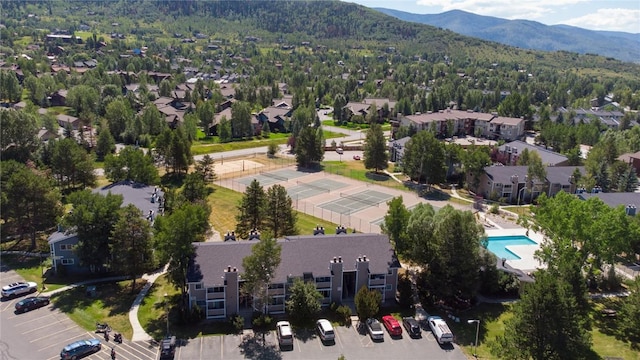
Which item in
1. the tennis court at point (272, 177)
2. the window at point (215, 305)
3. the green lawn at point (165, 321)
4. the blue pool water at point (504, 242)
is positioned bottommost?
the blue pool water at point (504, 242)

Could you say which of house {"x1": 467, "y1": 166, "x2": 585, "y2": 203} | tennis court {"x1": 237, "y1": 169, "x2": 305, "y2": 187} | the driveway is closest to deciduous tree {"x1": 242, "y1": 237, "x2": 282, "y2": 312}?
the driveway

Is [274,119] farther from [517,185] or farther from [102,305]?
[102,305]

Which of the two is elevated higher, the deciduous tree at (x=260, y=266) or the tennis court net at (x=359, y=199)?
the deciduous tree at (x=260, y=266)

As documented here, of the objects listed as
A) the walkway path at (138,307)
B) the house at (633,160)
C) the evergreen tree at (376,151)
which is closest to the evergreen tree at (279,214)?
the walkway path at (138,307)

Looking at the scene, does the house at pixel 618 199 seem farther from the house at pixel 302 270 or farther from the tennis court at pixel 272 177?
the tennis court at pixel 272 177

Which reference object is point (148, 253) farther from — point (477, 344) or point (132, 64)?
point (132, 64)

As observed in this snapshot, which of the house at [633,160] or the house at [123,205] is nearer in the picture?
the house at [123,205]

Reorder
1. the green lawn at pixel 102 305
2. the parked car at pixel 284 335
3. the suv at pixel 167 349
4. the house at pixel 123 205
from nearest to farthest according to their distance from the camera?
the suv at pixel 167 349, the parked car at pixel 284 335, the green lawn at pixel 102 305, the house at pixel 123 205
